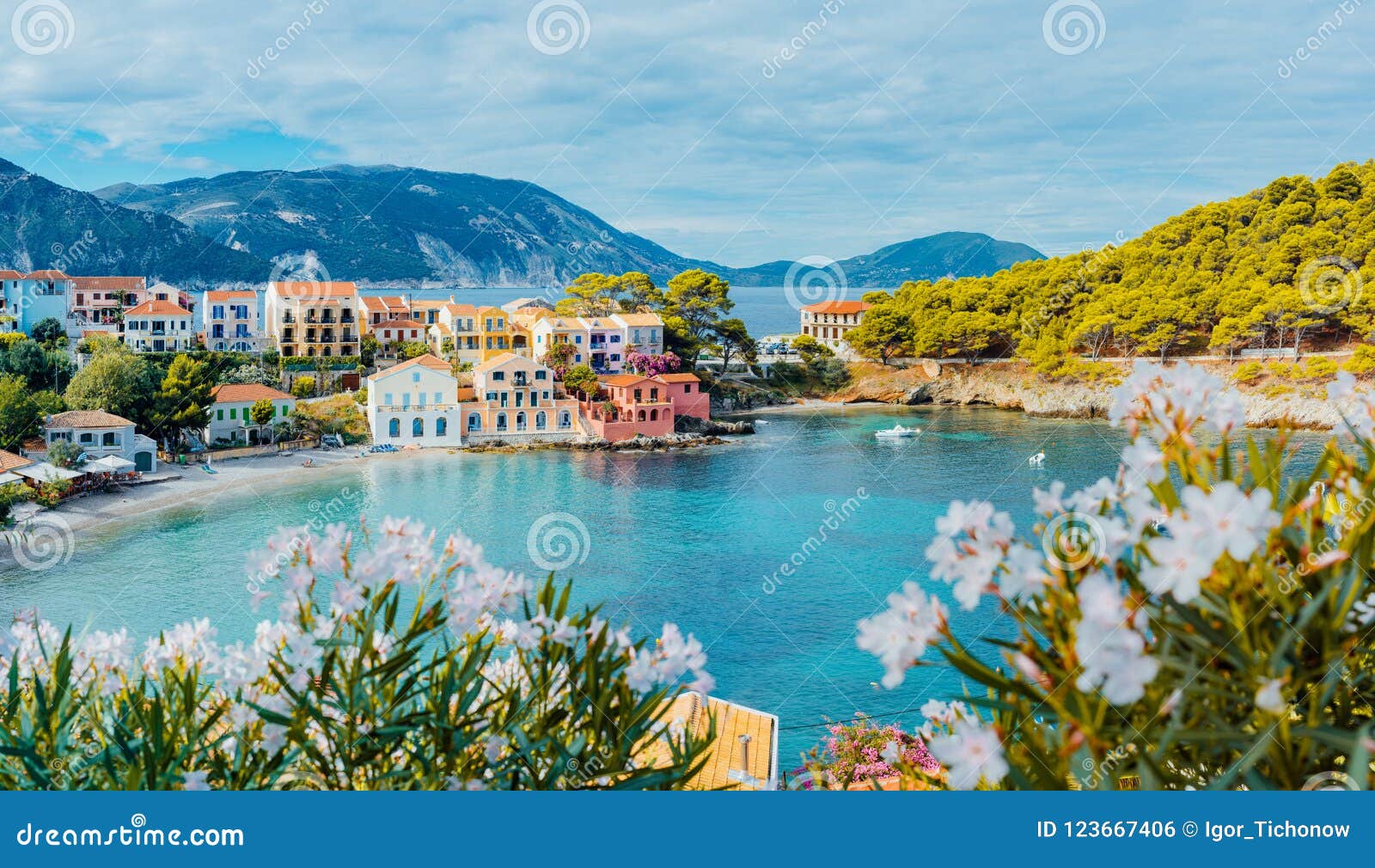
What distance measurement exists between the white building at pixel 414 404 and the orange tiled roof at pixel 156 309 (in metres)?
5.47

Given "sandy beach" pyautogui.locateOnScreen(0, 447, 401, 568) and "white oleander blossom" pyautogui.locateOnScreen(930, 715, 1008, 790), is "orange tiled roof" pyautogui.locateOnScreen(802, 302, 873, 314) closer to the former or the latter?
"sandy beach" pyautogui.locateOnScreen(0, 447, 401, 568)

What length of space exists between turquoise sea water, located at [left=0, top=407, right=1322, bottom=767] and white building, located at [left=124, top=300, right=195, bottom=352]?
276 inches

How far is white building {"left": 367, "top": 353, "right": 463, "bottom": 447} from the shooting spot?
2002cm

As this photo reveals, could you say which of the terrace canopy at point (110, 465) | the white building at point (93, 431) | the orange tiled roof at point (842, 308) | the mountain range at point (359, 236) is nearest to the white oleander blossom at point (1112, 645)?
the terrace canopy at point (110, 465)

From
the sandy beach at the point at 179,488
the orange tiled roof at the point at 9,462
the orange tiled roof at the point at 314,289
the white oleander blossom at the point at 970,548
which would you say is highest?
the orange tiled roof at the point at 314,289

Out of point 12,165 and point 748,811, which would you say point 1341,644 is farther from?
point 12,165

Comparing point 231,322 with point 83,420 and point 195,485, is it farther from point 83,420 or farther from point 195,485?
point 195,485

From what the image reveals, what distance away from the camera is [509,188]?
5781 cm

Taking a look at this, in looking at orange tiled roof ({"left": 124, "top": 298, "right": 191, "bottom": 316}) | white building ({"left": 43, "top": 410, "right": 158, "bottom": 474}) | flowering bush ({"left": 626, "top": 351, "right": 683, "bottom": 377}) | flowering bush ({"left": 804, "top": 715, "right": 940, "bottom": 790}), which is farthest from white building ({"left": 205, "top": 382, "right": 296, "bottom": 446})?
flowering bush ({"left": 804, "top": 715, "right": 940, "bottom": 790})

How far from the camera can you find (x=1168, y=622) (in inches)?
29.0

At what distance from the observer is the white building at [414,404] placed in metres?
20.0

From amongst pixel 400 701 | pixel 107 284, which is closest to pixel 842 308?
pixel 107 284

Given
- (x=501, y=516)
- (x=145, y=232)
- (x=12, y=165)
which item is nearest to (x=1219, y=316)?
(x=501, y=516)

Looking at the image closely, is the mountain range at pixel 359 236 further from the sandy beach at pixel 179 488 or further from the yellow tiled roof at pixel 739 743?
the yellow tiled roof at pixel 739 743
